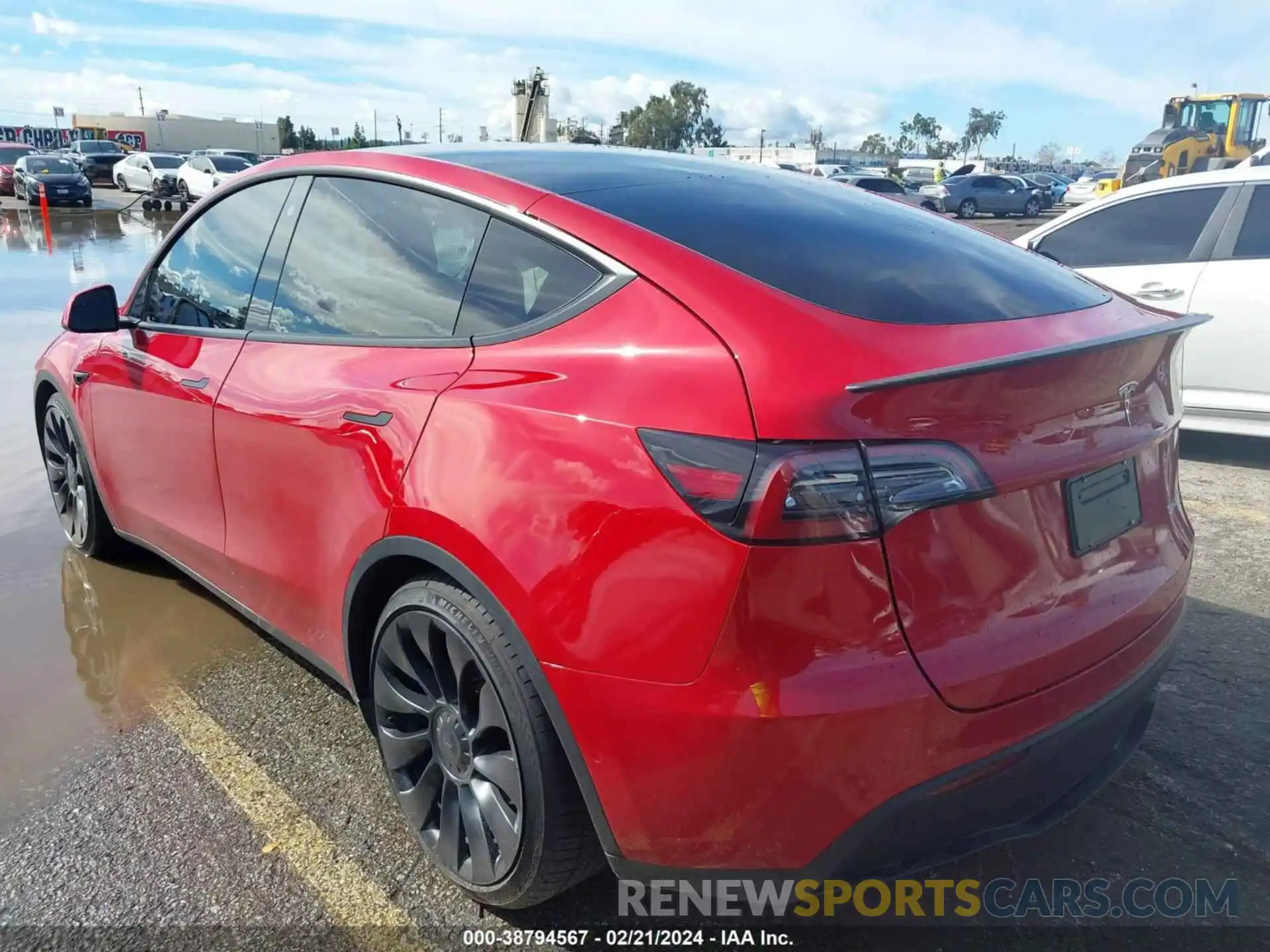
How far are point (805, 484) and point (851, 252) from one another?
2.73ft

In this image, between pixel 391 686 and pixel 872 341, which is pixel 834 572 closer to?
pixel 872 341

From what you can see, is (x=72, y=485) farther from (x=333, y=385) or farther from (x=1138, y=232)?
(x=1138, y=232)

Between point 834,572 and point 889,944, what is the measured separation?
1084mm

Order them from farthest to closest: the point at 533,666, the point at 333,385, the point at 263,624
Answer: the point at 263,624 < the point at 333,385 < the point at 533,666

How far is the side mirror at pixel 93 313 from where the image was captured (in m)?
3.51

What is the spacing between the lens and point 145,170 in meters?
33.1

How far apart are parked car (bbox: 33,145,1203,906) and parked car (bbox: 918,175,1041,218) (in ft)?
117

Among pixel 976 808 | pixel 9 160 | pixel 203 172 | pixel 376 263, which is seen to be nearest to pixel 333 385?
pixel 376 263

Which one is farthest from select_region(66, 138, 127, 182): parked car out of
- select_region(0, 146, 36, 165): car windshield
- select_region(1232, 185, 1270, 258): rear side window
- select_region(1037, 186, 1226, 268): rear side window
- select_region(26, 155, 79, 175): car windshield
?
select_region(1232, 185, 1270, 258): rear side window

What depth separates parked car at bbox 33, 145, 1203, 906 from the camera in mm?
1723

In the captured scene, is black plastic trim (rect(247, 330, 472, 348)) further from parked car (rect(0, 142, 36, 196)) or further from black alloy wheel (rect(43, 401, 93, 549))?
parked car (rect(0, 142, 36, 196))

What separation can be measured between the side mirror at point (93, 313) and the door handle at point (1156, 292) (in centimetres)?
569

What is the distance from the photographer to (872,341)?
187 centimetres

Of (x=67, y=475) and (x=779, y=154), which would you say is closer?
(x=67, y=475)
